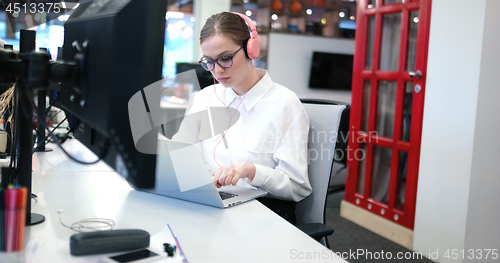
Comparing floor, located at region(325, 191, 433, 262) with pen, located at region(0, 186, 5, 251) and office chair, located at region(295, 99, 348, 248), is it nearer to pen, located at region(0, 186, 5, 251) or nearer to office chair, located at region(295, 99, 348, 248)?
office chair, located at region(295, 99, 348, 248)

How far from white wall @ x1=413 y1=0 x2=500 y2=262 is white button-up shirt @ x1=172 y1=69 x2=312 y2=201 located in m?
1.11

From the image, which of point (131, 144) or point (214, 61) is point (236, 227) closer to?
point (131, 144)

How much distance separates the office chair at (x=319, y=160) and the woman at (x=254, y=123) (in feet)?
0.12

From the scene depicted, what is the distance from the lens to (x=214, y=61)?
1.39m

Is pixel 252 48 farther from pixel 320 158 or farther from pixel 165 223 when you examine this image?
pixel 165 223

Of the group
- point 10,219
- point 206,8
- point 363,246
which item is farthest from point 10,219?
point 206,8

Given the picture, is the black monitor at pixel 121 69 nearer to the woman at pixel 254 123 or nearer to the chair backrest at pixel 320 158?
the woman at pixel 254 123

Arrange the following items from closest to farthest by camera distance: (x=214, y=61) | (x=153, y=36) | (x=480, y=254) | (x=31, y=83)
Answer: (x=153, y=36) < (x=31, y=83) < (x=214, y=61) < (x=480, y=254)

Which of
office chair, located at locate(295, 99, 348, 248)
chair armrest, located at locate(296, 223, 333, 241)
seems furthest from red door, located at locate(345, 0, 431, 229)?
chair armrest, located at locate(296, 223, 333, 241)

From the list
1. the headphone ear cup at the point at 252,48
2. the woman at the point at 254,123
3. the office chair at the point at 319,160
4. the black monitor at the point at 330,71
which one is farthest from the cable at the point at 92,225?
the black monitor at the point at 330,71

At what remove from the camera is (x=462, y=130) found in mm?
2113

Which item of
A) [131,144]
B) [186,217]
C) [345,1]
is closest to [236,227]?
[186,217]

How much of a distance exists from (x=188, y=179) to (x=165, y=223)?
119 mm

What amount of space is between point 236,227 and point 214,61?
26.4 inches
